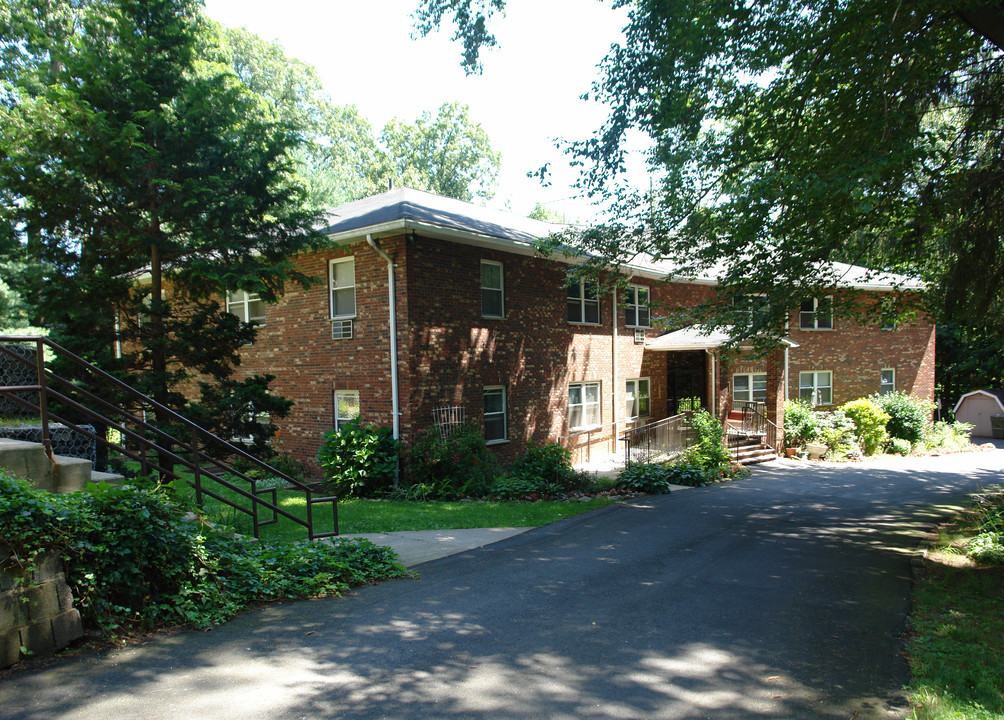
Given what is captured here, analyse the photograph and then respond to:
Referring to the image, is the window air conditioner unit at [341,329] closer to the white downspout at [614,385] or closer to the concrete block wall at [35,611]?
the white downspout at [614,385]

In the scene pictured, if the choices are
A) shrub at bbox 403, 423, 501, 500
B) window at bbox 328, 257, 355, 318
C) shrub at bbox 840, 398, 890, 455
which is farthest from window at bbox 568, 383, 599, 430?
shrub at bbox 840, 398, 890, 455

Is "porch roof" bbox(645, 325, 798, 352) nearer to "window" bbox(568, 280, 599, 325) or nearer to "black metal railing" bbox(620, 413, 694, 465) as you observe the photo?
"black metal railing" bbox(620, 413, 694, 465)

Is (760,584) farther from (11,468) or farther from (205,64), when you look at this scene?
(205,64)

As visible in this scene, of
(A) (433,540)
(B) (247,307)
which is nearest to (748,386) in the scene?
(B) (247,307)

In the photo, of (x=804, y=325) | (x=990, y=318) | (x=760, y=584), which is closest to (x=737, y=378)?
(x=804, y=325)

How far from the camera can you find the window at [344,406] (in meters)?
15.0

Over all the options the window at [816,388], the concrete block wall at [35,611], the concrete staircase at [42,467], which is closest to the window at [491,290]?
the concrete staircase at [42,467]

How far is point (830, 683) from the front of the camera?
16.0ft

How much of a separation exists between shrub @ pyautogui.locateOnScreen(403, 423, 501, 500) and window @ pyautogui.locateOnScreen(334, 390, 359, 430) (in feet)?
6.92

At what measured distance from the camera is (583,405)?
19.0 meters

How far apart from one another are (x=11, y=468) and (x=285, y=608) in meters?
2.71

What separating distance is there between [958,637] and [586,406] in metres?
13.5

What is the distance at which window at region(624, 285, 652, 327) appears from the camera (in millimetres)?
20906

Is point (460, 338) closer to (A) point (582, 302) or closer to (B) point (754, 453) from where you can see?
(A) point (582, 302)
